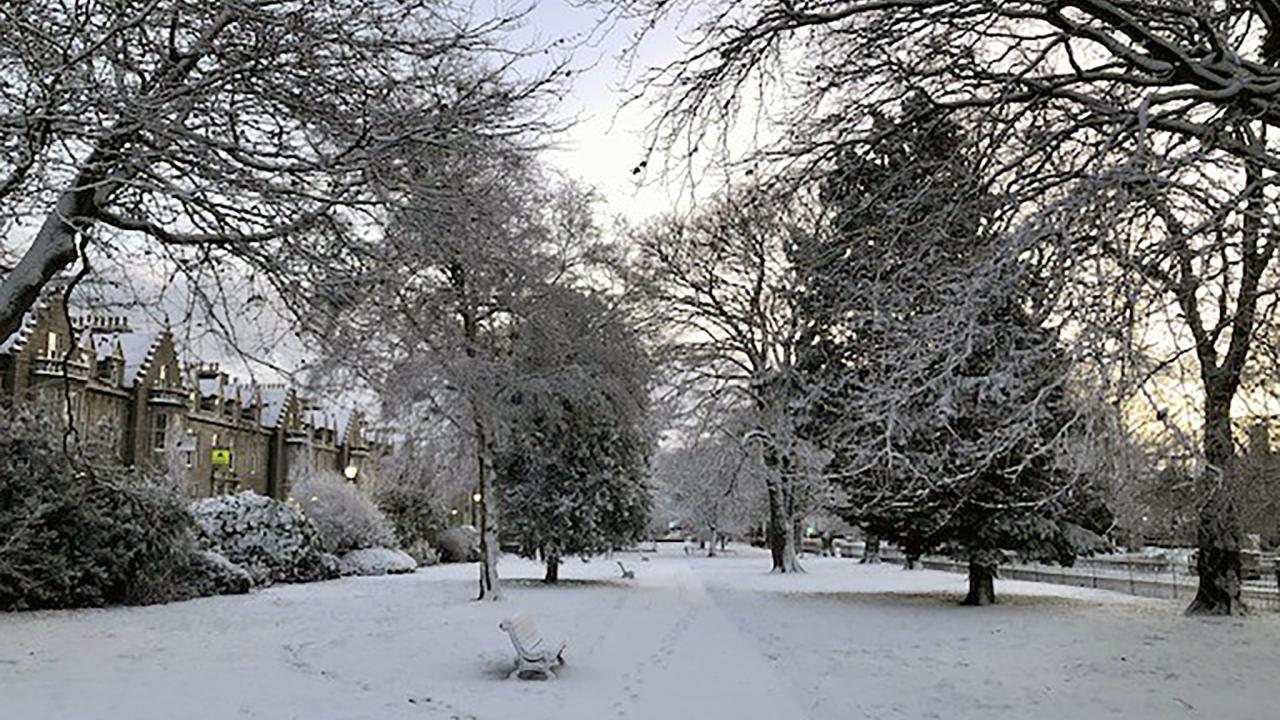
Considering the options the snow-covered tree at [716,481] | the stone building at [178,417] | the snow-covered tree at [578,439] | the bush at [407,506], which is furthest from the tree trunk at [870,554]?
the stone building at [178,417]

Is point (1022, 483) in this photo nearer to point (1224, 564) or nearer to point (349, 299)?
point (1224, 564)

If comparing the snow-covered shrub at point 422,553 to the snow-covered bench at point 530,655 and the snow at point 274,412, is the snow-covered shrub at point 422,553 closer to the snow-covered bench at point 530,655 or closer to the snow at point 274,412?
the snow at point 274,412

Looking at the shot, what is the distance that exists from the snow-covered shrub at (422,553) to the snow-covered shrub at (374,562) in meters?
3.42

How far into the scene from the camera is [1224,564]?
19828 millimetres

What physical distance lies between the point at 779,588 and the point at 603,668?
55.5ft

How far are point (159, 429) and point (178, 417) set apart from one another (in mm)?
1133

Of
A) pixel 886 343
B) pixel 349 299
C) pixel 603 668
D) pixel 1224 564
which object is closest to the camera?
pixel 349 299

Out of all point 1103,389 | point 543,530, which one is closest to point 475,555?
point 543,530

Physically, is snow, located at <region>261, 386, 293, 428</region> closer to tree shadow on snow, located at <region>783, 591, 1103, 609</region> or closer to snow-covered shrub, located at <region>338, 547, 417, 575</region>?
snow-covered shrub, located at <region>338, 547, 417, 575</region>

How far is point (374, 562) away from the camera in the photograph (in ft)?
117

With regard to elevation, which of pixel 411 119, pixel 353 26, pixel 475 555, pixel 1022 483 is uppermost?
pixel 353 26

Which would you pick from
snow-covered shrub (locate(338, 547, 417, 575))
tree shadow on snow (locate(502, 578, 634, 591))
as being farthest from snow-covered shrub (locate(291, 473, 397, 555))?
tree shadow on snow (locate(502, 578, 634, 591))

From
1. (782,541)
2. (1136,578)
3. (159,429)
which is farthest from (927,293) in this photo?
(159,429)

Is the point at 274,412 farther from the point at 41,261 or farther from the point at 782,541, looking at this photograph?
the point at 41,261
